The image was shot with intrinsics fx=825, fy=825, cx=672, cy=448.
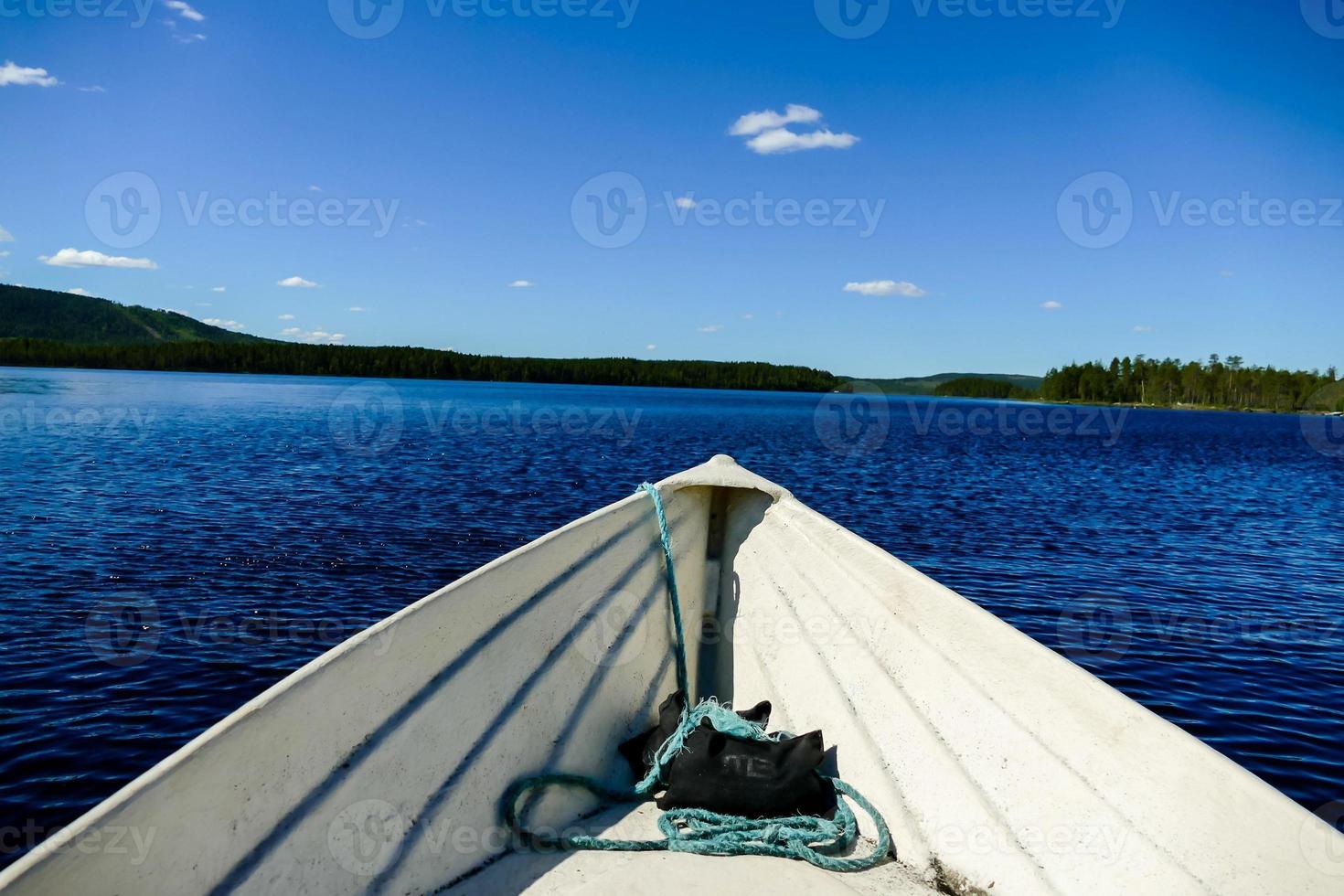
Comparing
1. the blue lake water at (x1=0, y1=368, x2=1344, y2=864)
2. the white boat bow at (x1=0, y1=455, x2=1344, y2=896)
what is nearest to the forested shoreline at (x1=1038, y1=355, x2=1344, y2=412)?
the blue lake water at (x1=0, y1=368, x2=1344, y2=864)

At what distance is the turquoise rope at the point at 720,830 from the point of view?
128 inches

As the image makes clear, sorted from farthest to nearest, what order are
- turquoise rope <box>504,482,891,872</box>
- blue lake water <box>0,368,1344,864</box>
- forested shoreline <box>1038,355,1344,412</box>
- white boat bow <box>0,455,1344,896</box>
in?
forested shoreline <box>1038,355,1344,412</box>
blue lake water <box>0,368,1344,864</box>
turquoise rope <box>504,482,891,872</box>
white boat bow <box>0,455,1344,896</box>

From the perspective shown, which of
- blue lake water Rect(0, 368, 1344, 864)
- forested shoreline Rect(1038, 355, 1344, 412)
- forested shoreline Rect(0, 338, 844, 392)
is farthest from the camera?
forested shoreline Rect(1038, 355, 1344, 412)

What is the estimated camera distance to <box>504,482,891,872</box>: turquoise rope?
10.7ft

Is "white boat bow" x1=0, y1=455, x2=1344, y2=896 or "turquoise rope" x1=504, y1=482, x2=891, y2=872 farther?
"turquoise rope" x1=504, y1=482, x2=891, y2=872

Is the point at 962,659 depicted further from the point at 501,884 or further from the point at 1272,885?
the point at 501,884

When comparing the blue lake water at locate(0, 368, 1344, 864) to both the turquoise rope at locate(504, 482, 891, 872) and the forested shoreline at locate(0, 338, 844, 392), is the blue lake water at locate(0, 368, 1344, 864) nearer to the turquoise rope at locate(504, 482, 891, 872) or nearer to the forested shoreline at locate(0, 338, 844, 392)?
the turquoise rope at locate(504, 482, 891, 872)

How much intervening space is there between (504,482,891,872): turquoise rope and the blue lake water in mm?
3668

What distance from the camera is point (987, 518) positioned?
19.2 metres

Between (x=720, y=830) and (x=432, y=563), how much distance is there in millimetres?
9844

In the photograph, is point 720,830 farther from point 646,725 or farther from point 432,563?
point 432,563

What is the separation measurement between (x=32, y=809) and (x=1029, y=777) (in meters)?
6.09

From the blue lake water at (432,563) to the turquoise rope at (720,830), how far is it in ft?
12.0

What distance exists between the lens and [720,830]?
11.2ft
